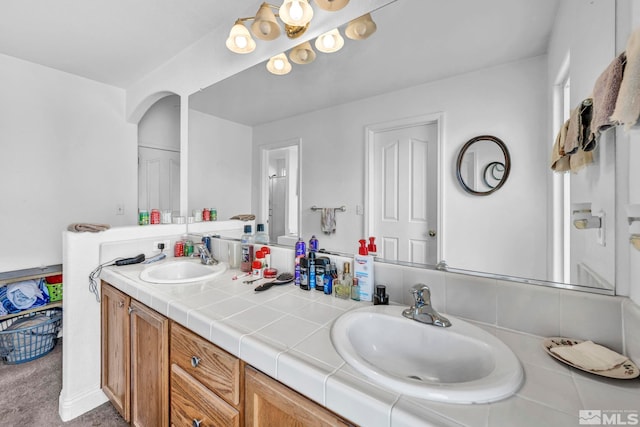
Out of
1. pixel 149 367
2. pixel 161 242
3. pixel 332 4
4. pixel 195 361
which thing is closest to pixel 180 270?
pixel 161 242

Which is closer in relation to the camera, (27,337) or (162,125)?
(27,337)

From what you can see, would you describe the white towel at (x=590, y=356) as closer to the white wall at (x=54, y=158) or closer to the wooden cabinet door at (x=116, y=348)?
the wooden cabinet door at (x=116, y=348)

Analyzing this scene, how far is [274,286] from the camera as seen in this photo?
122cm

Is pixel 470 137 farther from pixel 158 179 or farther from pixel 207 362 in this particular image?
pixel 158 179

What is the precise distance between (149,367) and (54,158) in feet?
7.52

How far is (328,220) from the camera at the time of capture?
1.28m

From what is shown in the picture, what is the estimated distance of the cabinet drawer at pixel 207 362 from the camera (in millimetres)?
804

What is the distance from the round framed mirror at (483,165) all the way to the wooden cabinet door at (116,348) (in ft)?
5.29

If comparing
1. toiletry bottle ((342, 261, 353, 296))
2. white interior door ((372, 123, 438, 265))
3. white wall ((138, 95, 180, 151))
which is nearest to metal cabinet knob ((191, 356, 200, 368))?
toiletry bottle ((342, 261, 353, 296))

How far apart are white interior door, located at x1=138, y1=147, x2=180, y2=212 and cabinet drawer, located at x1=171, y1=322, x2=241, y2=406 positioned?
1435 millimetres

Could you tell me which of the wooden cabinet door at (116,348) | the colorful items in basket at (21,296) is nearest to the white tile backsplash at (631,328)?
the wooden cabinet door at (116,348)

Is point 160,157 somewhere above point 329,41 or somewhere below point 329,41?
below

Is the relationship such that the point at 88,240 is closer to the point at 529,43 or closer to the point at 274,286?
the point at 274,286

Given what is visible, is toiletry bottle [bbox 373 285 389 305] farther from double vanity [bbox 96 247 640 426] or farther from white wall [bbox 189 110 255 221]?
white wall [bbox 189 110 255 221]
